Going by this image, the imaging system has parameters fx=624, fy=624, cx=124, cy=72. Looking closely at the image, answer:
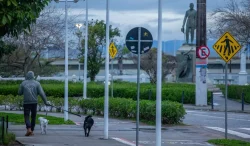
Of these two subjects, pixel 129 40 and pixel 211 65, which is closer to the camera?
pixel 129 40

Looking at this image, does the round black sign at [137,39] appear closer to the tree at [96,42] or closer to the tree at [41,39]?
the tree at [41,39]

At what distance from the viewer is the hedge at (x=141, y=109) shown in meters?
24.6

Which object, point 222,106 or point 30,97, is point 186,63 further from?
point 30,97

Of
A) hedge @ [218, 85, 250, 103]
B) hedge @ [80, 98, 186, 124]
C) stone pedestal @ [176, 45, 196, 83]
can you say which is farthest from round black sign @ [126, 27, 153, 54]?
stone pedestal @ [176, 45, 196, 83]

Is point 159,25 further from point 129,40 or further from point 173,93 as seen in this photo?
point 173,93

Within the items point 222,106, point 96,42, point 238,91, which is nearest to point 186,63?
point 238,91

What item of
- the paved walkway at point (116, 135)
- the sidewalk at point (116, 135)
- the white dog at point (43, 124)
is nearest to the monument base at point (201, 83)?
the paved walkway at point (116, 135)

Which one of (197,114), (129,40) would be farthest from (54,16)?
(129,40)

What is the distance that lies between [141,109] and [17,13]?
13900 millimetres

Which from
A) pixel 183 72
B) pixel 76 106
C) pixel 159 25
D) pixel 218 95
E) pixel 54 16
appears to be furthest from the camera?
pixel 183 72

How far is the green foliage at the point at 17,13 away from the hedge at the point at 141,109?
461 inches

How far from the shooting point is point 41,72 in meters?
52.6

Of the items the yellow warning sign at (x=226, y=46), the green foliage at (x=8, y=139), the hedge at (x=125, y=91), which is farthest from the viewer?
the hedge at (x=125, y=91)

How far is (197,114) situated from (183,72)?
18.5 metres
